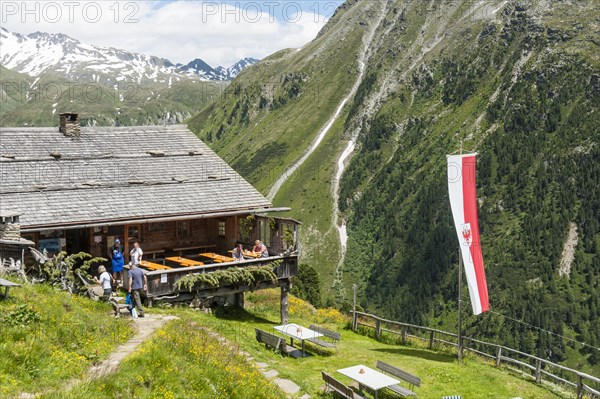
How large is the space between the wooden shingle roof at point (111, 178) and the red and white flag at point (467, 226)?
9.71 meters

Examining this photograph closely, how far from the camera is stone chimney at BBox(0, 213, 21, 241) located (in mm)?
20750

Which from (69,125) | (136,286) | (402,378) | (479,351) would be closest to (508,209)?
(479,351)

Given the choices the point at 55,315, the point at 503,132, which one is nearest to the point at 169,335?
the point at 55,315

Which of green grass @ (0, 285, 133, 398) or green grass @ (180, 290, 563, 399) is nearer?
green grass @ (0, 285, 133, 398)

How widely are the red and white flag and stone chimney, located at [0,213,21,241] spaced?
1665 cm

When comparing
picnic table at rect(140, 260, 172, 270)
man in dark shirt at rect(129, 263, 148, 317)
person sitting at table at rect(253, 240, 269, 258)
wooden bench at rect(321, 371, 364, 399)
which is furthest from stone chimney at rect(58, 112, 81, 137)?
wooden bench at rect(321, 371, 364, 399)

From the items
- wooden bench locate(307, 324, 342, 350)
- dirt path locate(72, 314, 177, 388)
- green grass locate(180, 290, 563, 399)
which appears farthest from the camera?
wooden bench locate(307, 324, 342, 350)

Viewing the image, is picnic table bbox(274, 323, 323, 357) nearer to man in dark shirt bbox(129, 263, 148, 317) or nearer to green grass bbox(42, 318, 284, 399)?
man in dark shirt bbox(129, 263, 148, 317)

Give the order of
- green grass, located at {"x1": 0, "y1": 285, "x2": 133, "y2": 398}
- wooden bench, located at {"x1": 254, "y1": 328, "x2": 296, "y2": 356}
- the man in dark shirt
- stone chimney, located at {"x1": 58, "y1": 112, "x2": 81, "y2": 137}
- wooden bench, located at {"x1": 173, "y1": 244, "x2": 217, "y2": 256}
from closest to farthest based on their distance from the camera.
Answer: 1. green grass, located at {"x1": 0, "y1": 285, "x2": 133, "y2": 398}
2. the man in dark shirt
3. wooden bench, located at {"x1": 254, "y1": 328, "x2": 296, "y2": 356}
4. wooden bench, located at {"x1": 173, "y1": 244, "x2": 217, "y2": 256}
5. stone chimney, located at {"x1": 58, "y1": 112, "x2": 81, "y2": 137}

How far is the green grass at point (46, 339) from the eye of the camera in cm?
1108

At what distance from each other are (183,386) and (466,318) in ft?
422

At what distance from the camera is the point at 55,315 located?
47.7 ft

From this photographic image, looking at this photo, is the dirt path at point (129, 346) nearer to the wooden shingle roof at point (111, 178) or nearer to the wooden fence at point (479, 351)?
the wooden shingle roof at point (111, 178)

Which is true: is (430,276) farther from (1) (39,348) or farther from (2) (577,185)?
(1) (39,348)
